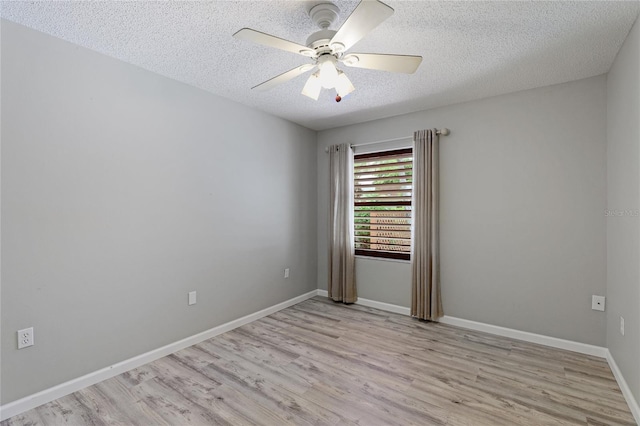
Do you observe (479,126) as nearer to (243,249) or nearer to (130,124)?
(243,249)

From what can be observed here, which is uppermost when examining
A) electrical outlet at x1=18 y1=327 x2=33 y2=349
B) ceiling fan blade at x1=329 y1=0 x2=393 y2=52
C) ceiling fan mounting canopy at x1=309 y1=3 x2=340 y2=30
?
ceiling fan mounting canopy at x1=309 y1=3 x2=340 y2=30

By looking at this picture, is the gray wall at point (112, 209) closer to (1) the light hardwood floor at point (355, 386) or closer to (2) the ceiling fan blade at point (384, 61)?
(1) the light hardwood floor at point (355, 386)

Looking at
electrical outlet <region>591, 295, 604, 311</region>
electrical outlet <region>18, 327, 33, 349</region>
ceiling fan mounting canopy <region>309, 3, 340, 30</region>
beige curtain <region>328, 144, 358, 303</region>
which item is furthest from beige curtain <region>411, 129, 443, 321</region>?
electrical outlet <region>18, 327, 33, 349</region>

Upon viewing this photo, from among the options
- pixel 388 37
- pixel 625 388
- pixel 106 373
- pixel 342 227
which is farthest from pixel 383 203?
pixel 106 373

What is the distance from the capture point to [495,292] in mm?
3148

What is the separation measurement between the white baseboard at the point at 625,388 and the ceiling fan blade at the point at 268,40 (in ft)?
9.45

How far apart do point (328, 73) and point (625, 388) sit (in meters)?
2.86

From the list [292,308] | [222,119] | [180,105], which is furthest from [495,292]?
[180,105]

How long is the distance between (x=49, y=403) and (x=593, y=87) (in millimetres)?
4767

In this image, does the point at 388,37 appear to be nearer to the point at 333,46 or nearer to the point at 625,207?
the point at 333,46

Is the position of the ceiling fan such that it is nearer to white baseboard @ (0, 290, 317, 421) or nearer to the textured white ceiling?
the textured white ceiling

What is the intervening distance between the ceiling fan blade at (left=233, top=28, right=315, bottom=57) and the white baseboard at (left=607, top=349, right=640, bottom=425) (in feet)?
9.45

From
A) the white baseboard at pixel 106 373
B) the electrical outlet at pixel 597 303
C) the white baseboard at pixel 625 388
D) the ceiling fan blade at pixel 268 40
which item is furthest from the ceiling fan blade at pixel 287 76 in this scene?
the electrical outlet at pixel 597 303

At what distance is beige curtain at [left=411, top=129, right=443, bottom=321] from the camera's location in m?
3.44
